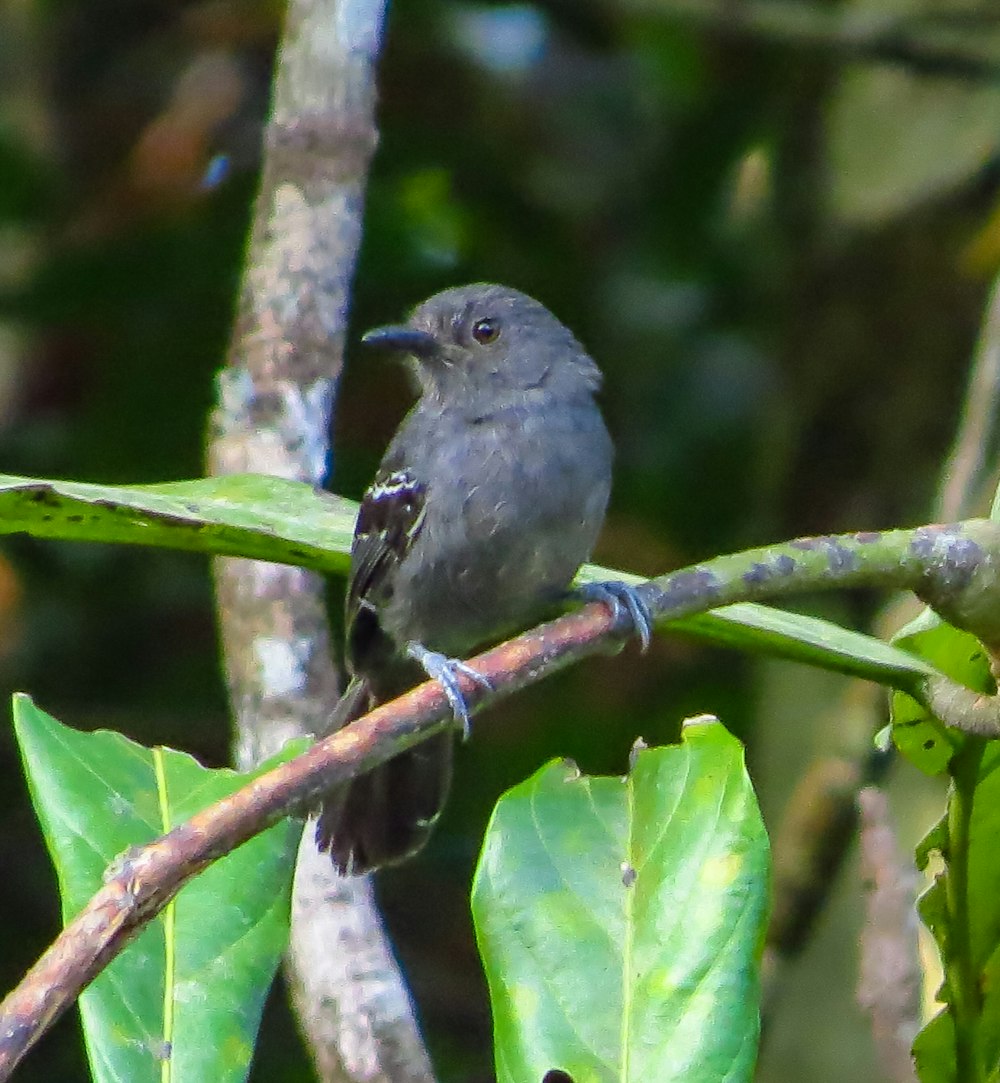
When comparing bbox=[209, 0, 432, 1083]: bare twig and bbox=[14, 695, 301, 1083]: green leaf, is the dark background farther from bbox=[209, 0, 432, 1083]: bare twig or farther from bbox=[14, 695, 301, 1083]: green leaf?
bbox=[14, 695, 301, 1083]: green leaf

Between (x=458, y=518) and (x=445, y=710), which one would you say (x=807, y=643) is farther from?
(x=458, y=518)

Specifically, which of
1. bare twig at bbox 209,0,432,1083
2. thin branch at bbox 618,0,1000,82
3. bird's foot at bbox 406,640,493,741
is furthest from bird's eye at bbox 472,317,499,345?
thin branch at bbox 618,0,1000,82

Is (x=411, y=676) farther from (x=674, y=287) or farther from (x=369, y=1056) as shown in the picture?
(x=674, y=287)

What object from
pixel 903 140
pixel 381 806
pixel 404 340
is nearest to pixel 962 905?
pixel 381 806

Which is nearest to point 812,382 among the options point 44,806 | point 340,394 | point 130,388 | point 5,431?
point 340,394

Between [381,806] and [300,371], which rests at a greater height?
[300,371]
